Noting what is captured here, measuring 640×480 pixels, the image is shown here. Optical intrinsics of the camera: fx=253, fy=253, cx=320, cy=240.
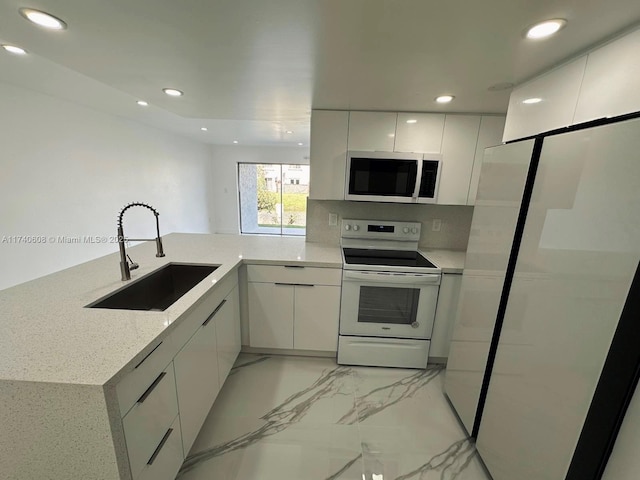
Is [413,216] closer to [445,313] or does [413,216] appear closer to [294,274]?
[445,313]

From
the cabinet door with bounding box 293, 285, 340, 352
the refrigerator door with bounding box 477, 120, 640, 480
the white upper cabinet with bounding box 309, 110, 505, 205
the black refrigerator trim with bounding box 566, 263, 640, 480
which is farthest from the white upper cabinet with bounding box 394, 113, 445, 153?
the black refrigerator trim with bounding box 566, 263, 640, 480

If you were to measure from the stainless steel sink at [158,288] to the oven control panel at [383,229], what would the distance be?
4.35ft

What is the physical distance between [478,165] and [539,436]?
1.90 meters

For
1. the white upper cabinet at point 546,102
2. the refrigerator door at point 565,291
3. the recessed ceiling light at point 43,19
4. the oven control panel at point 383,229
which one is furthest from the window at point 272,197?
the refrigerator door at point 565,291

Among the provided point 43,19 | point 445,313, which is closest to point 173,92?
point 43,19

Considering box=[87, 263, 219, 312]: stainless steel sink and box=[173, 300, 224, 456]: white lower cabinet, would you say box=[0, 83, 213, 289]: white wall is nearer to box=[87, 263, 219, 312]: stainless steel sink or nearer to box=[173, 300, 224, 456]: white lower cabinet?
box=[87, 263, 219, 312]: stainless steel sink

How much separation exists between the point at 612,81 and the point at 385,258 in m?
1.66

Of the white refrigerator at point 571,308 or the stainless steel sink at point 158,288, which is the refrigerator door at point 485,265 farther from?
the stainless steel sink at point 158,288

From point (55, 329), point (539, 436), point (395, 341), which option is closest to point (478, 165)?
point (395, 341)

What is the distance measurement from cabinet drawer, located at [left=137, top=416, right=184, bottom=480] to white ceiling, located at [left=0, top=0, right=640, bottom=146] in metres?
1.74

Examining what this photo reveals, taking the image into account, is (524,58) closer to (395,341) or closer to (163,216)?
(395,341)

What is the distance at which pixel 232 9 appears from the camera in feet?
3.04

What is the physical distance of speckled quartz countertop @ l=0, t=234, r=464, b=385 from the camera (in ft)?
2.63

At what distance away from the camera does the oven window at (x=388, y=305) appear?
2100 millimetres
